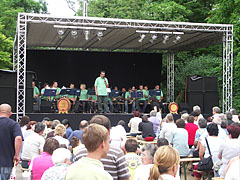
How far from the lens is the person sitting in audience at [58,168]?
3.20 metres

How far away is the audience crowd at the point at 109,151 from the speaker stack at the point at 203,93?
515 cm

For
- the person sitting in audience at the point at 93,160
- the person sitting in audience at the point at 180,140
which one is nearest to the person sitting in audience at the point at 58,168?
the person sitting in audience at the point at 93,160

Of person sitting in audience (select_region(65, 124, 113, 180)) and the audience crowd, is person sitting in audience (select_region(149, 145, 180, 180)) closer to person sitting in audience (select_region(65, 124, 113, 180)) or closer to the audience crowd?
the audience crowd

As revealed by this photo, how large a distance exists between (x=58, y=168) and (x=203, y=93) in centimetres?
1142

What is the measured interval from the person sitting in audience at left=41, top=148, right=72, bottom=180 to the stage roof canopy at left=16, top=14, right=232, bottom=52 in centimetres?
884

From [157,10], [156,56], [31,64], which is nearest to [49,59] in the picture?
[31,64]

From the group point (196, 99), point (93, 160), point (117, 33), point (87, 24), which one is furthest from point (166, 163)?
point (117, 33)

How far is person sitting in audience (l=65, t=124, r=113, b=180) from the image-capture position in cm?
218

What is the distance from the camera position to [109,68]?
1938 centimetres

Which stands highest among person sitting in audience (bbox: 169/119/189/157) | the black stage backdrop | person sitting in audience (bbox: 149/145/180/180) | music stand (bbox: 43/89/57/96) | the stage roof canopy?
the stage roof canopy

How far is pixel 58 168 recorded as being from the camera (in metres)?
3.27

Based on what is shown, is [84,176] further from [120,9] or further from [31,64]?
[120,9]

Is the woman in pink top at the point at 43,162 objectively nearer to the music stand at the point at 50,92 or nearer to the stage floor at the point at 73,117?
the stage floor at the point at 73,117

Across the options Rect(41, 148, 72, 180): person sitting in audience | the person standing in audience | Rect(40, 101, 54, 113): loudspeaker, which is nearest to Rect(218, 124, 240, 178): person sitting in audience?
Rect(41, 148, 72, 180): person sitting in audience
